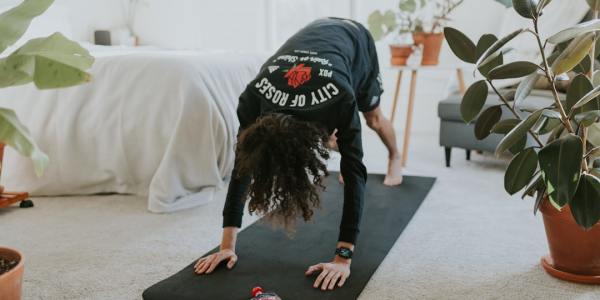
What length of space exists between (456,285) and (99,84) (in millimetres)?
1834

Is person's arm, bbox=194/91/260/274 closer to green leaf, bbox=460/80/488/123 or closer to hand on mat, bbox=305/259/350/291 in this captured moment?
hand on mat, bbox=305/259/350/291

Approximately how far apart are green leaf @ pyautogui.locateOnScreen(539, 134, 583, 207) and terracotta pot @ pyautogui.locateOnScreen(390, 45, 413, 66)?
195 centimetres

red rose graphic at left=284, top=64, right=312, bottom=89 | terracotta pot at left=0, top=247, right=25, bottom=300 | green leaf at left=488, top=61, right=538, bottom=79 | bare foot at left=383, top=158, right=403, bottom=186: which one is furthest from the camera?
bare foot at left=383, top=158, right=403, bottom=186

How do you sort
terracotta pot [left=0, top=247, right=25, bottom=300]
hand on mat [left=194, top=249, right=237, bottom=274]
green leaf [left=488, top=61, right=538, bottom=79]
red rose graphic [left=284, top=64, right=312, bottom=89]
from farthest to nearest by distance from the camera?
hand on mat [left=194, top=249, right=237, bottom=274]
red rose graphic [left=284, top=64, right=312, bottom=89]
green leaf [left=488, top=61, right=538, bottom=79]
terracotta pot [left=0, top=247, right=25, bottom=300]

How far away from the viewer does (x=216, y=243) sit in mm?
2041

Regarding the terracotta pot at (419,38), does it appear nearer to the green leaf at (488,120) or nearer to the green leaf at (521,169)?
the green leaf at (488,120)

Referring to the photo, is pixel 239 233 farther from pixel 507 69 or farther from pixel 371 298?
pixel 507 69

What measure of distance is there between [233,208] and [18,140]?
0.84m

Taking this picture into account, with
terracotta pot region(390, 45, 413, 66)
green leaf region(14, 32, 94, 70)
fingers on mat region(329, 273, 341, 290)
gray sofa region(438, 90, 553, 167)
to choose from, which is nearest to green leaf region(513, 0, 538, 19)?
fingers on mat region(329, 273, 341, 290)

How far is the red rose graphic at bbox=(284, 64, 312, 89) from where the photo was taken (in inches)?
64.4

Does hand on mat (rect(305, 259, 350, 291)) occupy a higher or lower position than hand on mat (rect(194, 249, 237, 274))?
higher

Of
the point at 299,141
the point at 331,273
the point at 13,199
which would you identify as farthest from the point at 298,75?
the point at 13,199

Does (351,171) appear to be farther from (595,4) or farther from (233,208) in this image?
(595,4)

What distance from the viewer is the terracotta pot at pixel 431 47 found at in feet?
10.8
